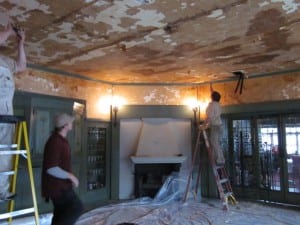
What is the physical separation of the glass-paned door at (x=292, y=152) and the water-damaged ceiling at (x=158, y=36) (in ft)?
3.30

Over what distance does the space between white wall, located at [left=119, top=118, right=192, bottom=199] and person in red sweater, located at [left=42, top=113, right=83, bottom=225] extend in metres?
3.62

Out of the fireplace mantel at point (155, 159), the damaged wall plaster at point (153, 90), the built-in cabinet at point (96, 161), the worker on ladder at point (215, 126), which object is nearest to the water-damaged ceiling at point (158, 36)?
the damaged wall plaster at point (153, 90)

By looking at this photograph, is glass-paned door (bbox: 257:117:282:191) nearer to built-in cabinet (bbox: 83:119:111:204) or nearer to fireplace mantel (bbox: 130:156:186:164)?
fireplace mantel (bbox: 130:156:186:164)

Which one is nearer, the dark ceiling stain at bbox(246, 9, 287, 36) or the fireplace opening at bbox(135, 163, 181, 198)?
the dark ceiling stain at bbox(246, 9, 287, 36)

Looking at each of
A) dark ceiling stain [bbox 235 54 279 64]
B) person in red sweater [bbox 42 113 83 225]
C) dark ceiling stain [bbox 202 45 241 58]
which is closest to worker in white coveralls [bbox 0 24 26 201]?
person in red sweater [bbox 42 113 83 225]

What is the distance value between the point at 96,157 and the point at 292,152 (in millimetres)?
3734

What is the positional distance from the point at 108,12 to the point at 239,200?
14.9 feet

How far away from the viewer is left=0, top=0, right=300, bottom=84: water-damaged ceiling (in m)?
2.97

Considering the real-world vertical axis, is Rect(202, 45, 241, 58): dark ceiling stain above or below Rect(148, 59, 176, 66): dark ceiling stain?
above

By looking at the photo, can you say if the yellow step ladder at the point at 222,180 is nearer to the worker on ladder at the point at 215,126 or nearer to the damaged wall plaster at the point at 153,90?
the worker on ladder at the point at 215,126

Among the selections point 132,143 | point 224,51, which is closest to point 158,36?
point 224,51

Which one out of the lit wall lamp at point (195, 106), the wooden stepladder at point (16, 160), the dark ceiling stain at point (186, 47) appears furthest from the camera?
the lit wall lamp at point (195, 106)

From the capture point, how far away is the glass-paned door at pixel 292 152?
5.45 m

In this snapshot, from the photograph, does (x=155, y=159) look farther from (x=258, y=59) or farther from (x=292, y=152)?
(x=258, y=59)
